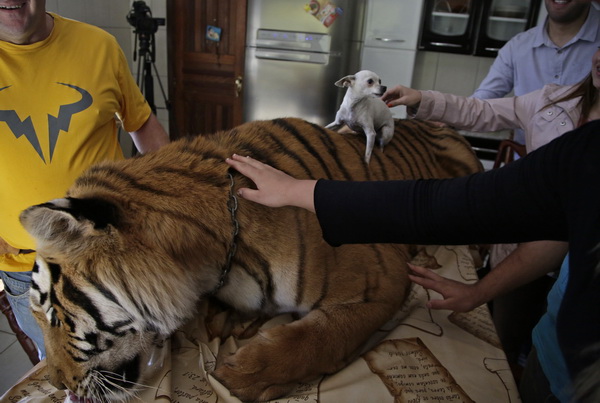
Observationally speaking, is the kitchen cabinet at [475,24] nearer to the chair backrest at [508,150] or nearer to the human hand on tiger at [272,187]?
the chair backrest at [508,150]

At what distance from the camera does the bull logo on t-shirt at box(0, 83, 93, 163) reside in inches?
48.4

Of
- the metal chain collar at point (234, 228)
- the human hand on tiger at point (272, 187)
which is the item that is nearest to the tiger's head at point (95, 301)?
the metal chain collar at point (234, 228)

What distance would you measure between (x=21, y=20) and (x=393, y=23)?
399cm

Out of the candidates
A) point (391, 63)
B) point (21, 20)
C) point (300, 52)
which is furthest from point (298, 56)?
point (21, 20)

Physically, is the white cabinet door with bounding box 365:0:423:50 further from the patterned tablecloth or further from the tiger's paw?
the tiger's paw

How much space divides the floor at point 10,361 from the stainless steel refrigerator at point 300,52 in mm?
3152

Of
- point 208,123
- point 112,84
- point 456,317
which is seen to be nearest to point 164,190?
point 112,84

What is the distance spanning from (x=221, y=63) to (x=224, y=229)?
4.13 meters

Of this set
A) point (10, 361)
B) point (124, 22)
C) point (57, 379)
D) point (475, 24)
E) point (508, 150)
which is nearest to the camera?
point (57, 379)

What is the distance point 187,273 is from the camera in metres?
0.93

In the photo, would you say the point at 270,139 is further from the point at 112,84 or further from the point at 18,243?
the point at 18,243

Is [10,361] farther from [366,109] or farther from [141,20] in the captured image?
[141,20]

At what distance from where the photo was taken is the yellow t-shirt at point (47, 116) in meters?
1.24

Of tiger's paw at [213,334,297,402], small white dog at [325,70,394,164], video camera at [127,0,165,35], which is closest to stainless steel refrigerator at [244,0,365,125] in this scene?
video camera at [127,0,165,35]
